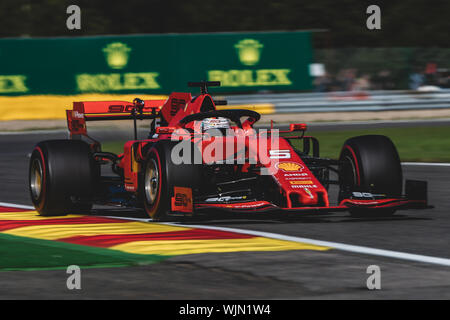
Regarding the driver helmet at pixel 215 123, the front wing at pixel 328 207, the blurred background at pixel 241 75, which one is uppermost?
the blurred background at pixel 241 75

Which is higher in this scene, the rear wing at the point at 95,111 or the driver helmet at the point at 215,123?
the rear wing at the point at 95,111

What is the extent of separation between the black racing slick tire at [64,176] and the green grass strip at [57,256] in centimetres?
177

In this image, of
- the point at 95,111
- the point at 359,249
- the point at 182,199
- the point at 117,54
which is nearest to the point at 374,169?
the point at 182,199

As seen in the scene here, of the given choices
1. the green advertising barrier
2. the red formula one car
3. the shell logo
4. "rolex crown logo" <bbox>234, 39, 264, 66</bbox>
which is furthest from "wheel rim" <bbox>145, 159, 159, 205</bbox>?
"rolex crown logo" <bbox>234, 39, 264, 66</bbox>

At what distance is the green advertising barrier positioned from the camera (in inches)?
1179

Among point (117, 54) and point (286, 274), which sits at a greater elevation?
point (117, 54)

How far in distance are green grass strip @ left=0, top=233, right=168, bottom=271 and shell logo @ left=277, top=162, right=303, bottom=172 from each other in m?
2.17

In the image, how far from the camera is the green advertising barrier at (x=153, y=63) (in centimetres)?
2994

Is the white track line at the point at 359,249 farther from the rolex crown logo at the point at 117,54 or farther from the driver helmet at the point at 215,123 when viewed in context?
the rolex crown logo at the point at 117,54

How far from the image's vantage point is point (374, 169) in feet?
34.7

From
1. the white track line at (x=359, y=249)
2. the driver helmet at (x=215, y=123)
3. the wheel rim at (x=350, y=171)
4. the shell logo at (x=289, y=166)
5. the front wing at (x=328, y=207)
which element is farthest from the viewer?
the driver helmet at (x=215, y=123)

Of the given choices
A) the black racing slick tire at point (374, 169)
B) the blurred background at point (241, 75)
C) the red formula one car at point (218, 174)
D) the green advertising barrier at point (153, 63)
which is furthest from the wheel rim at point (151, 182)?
the green advertising barrier at point (153, 63)

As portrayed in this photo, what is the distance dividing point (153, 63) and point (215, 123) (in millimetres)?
20371

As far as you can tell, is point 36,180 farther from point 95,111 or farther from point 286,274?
point 286,274
